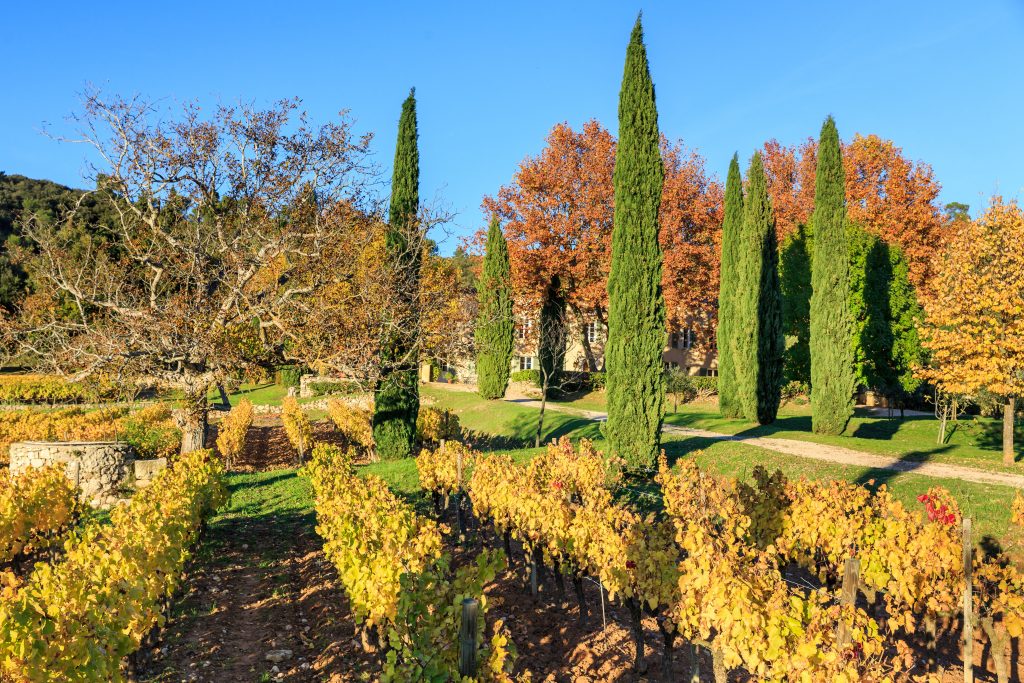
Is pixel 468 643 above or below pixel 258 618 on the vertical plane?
above

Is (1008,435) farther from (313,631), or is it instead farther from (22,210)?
(22,210)

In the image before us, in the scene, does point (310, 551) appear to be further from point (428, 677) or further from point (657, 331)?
point (657, 331)

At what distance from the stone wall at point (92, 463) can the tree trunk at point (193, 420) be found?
647 mm

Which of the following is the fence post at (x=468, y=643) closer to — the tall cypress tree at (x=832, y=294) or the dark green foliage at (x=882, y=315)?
the tall cypress tree at (x=832, y=294)

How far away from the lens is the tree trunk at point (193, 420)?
1346 cm

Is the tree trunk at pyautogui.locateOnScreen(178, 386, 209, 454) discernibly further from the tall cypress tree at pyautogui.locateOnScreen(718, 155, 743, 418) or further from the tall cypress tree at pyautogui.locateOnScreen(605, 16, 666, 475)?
the tall cypress tree at pyautogui.locateOnScreen(718, 155, 743, 418)

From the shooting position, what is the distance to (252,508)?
1284cm

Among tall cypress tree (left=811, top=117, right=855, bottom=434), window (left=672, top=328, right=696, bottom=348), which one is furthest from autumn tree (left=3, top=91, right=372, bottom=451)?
window (left=672, top=328, right=696, bottom=348)

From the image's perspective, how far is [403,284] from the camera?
17.6m

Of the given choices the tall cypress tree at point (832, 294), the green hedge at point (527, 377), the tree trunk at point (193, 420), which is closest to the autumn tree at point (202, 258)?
the tree trunk at point (193, 420)

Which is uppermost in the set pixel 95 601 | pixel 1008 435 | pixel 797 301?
pixel 797 301

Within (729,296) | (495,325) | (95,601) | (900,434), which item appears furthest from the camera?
(495,325)

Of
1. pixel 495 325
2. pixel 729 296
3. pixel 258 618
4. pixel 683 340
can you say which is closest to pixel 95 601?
pixel 258 618

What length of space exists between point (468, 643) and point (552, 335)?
71.6 ft
